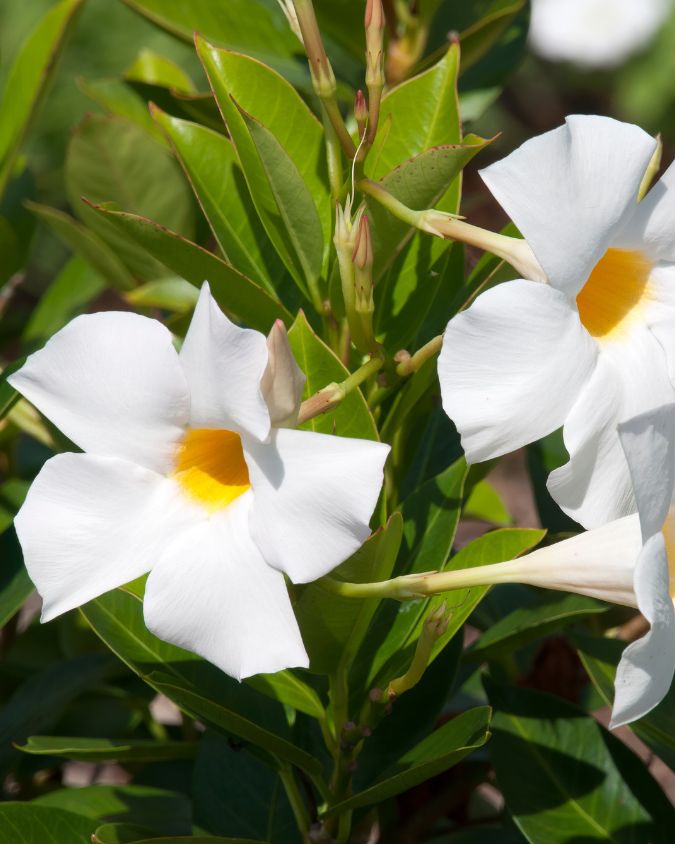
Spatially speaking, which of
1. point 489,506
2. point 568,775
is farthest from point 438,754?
point 489,506

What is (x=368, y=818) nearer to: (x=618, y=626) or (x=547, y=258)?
(x=618, y=626)

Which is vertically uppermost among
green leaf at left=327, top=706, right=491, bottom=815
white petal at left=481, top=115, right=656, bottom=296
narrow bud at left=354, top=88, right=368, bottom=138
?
narrow bud at left=354, top=88, right=368, bottom=138

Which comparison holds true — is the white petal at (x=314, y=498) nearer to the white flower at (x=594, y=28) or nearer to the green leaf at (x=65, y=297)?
the green leaf at (x=65, y=297)

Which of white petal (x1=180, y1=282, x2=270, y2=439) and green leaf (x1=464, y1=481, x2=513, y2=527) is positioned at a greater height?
white petal (x1=180, y1=282, x2=270, y2=439)

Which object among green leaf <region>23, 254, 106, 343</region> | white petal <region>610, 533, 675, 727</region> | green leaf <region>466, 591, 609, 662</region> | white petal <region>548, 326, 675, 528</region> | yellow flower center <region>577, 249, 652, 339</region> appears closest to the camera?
white petal <region>610, 533, 675, 727</region>

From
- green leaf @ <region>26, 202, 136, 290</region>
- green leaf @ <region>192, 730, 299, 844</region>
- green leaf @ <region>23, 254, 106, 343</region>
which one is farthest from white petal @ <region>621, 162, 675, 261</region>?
green leaf @ <region>23, 254, 106, 343</region>

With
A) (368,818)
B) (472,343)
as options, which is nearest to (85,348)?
(472,343)

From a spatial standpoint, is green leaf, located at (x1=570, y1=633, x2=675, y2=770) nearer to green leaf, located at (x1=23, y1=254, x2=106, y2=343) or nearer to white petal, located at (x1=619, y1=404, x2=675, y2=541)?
white petal, located at (x1=619, y1=404, x2=675, y2=541)
